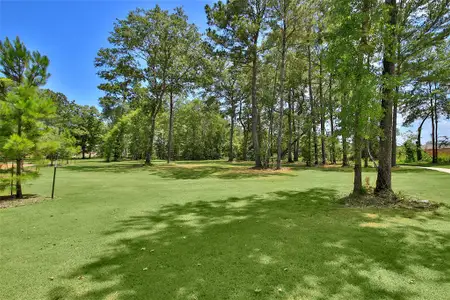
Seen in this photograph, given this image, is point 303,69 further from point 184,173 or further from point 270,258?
point 270,258

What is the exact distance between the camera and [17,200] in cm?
815

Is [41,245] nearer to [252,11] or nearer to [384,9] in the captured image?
[384,9]

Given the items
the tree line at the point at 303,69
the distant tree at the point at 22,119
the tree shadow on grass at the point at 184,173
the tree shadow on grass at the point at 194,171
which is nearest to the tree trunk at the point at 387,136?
the tree line at the point at 303,69

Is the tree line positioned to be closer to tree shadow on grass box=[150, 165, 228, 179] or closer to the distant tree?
tree shadow on grass box=[150, 165, 228, 179]

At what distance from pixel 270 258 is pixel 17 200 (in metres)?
8.72

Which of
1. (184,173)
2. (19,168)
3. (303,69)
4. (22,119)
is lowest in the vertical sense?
(184,173)

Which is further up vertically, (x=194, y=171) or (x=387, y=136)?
(x=387, y=136)

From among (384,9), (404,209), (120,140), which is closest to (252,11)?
(384,9)

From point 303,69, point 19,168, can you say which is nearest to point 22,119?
point 19,168

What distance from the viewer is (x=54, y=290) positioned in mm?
2996

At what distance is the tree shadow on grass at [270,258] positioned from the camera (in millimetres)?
2957

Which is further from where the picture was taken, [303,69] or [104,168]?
[303,69]

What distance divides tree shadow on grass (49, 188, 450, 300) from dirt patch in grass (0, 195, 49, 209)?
4.50 m

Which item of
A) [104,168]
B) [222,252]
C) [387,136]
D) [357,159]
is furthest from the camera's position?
[104,168]
